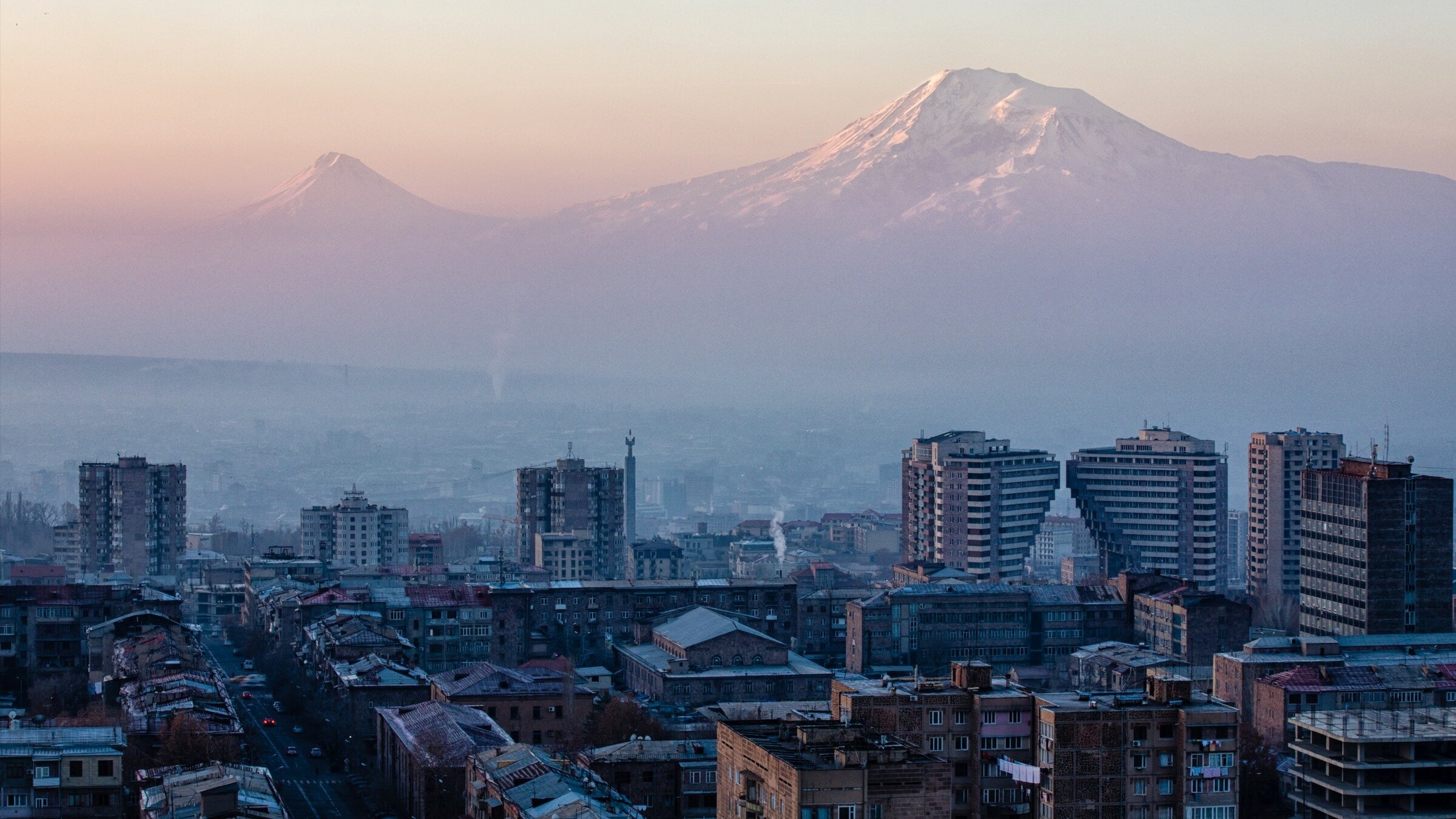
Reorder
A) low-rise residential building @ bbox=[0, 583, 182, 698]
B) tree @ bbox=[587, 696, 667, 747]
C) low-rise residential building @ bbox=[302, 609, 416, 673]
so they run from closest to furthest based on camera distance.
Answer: tree @ bbox=[587, 696, 667, 747] < low-rise residential building @ bbox=[302, 609, 416, 673] < low-rise residential building @ bbox=[0, 583, 182, 698]

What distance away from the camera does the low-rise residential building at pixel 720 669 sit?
44.7m

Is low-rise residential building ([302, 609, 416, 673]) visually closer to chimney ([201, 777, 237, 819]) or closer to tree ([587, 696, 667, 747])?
tree ([587, 696, 667, 747])

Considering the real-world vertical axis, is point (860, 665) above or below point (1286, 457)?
below

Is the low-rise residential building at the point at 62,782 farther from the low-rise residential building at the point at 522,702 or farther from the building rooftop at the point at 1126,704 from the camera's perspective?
the building rooftop at the point at 1126,704

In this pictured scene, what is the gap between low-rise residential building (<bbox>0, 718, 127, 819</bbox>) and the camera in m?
28.1

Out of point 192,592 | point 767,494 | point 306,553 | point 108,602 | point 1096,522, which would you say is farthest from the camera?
point 767,494

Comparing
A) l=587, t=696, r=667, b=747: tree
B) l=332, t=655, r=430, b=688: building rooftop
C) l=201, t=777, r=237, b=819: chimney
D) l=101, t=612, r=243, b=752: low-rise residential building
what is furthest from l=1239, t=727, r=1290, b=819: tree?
l=101, t=612, r=243, b=752: low-rise residential building

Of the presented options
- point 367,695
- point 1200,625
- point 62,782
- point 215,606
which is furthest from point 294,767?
point 215,606

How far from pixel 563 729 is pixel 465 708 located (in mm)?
2678

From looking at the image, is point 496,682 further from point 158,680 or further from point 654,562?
point 654,562

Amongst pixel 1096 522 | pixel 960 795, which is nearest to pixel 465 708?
pixel 960 795

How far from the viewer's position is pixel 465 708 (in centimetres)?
3644

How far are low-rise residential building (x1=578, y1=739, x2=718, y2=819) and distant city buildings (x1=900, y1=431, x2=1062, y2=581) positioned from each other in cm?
3604

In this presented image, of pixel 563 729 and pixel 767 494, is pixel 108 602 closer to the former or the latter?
pixel 563 729
